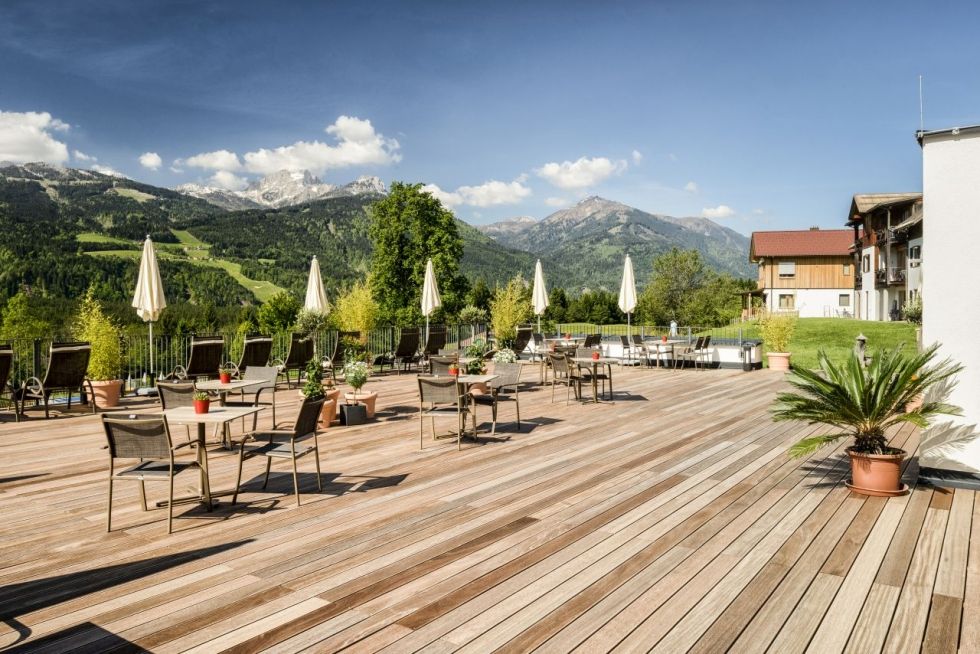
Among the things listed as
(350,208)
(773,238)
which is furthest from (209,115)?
(773,238)

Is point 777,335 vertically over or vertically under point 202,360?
→ over

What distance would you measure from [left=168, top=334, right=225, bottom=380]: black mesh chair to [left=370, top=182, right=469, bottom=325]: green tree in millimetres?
22521

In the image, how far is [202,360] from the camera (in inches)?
366

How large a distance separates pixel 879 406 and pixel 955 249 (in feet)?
4.47

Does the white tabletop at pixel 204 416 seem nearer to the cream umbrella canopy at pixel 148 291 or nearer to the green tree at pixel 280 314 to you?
the cream umbrella canopy at pixel 148 291

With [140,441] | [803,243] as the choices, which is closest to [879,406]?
[140,441]

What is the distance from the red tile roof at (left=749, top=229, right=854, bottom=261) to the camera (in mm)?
39750

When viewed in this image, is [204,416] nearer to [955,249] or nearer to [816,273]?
[955,249]

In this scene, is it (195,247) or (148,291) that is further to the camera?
(195,247)

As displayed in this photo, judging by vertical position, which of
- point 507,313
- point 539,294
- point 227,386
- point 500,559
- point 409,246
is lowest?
point 500,559

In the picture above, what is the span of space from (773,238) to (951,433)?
136ft

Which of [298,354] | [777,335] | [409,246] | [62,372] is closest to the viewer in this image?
[62,372]

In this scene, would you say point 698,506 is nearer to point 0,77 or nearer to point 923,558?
point 923,558

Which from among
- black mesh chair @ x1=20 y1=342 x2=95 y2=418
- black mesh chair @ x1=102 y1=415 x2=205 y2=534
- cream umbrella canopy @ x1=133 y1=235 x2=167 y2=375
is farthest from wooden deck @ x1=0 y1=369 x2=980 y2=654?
cream umbrella canopy @ x1=133 y1=235 x2=167 y2=375
